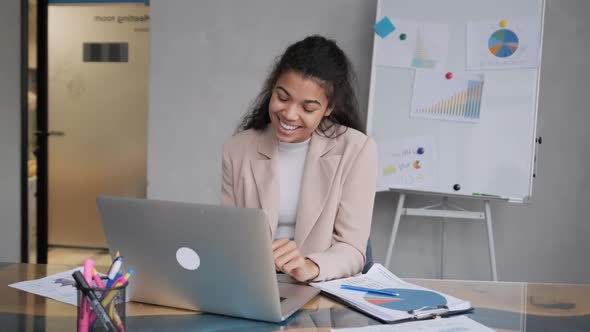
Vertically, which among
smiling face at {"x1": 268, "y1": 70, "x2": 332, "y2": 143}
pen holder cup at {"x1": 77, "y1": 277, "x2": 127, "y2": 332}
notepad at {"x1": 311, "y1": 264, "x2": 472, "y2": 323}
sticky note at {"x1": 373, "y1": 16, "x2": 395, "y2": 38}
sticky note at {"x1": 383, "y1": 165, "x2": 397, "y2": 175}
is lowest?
notepad at {"x1": 311, "y1": 264, "x2": 472, "y2": 323}

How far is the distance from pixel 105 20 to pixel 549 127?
8.89ft

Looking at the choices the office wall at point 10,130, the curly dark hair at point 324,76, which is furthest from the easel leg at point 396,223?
the office wall at point 10,130

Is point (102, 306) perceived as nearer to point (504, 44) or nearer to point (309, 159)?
point (309, 159)

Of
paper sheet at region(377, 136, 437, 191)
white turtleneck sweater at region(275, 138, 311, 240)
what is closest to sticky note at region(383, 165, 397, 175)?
paper sheet at region(377, 136, 437, 191)

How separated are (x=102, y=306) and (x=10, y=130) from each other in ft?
10.6

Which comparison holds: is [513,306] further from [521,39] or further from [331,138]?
[521,39]

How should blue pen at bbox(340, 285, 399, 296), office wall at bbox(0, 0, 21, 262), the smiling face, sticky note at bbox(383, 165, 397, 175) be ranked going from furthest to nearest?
1. office wall at bbox(0, 0, 21, 262)
2. sticky note at bbox(383, 165, 397, 175)
3. the smiling face
4. blue pen at bbox(340, 285, 399, 296)

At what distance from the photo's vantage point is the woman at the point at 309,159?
5.88 ft

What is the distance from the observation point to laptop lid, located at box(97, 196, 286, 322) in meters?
1.14

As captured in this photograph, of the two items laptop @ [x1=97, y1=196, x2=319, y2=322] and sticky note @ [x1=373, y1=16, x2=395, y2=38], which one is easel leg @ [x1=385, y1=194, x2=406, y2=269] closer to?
sticky note @ [x1=373, y1=16, x2=395, y2=38]

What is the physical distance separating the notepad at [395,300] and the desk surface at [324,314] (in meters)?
0.02

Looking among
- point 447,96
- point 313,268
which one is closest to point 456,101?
A: point 447,96

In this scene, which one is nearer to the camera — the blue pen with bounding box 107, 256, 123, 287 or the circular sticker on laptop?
the blue pen with bounding box 107, 256, 123, 287

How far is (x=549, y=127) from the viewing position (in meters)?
3.13
